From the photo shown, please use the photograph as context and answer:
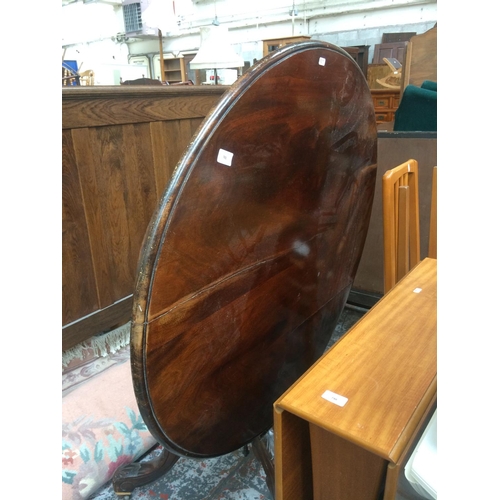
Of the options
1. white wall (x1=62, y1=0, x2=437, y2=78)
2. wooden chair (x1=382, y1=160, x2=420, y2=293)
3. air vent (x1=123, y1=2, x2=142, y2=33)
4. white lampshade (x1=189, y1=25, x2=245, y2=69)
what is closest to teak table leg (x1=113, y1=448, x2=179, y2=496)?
wooden chair (x1=382, y1=160, x2=420, y2=293)

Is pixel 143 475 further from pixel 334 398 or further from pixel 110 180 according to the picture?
pixel 110 180

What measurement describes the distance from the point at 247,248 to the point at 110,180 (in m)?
0.96

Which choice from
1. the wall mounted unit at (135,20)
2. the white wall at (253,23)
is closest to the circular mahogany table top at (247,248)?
the white wall at (253,23)

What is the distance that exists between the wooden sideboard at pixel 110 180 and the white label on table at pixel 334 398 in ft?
2.96

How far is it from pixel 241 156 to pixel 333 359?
46 cm

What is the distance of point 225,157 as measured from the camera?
72 centimetres

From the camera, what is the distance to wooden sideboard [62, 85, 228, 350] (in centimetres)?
148

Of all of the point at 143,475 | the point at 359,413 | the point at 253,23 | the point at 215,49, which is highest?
the point at 253,23

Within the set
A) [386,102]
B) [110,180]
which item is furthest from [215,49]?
[386,102]

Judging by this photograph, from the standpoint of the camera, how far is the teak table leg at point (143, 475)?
1260mm

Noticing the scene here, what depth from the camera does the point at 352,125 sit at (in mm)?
1095

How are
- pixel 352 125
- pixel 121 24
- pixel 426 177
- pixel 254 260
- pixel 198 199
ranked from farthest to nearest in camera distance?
pixel 121 24, pixel 426 177, pixel 352 125, pixel 254 260, pixel 198 199
